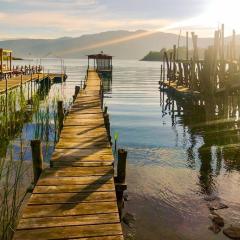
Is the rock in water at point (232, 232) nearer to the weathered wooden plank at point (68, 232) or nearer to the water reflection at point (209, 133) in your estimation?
the water reflection at point (209, 133)

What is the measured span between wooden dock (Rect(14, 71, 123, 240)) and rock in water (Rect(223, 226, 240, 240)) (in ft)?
11.0

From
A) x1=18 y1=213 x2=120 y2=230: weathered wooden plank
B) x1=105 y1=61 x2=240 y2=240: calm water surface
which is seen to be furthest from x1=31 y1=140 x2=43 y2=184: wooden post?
x1=105 y1=61 x2=240 y2=240: calm water surface

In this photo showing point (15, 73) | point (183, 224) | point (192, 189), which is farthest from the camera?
point (15, 73)

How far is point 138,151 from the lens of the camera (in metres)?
18.0

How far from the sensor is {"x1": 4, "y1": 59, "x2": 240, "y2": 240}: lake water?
10545 mm

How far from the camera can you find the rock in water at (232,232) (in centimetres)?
977

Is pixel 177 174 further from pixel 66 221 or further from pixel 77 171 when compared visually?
pixel 66 221

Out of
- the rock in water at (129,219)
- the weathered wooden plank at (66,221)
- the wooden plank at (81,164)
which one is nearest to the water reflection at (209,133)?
the rock in water at (129,219)

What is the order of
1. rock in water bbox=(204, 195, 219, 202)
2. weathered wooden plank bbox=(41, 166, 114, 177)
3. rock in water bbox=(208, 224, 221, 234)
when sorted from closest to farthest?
weathered wooden plank bbox=(41, 166, 114, 177), rock in water bbox=(208, 224, 221, 234), rock in water bbox=(204, 195, 219, 202)

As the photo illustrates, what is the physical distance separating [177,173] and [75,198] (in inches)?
295

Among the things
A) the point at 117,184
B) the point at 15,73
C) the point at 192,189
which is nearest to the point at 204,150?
the point at 192,189

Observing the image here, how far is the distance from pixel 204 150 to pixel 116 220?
12.0 m

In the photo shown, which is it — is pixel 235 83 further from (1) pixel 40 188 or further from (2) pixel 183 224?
(1) pixel 40 188

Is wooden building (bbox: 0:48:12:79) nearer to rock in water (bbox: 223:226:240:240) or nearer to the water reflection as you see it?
the water reflection
